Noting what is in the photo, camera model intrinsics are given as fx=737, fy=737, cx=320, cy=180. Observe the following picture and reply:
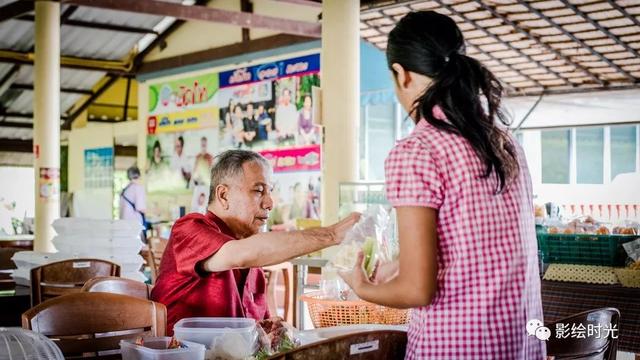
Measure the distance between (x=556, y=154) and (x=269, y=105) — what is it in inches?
174

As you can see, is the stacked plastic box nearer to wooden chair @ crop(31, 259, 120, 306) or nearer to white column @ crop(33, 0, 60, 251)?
wooden chair @ crop(31, 259, 120, 306)

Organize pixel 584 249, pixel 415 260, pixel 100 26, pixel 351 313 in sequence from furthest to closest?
pixel 100 26, pixel 584 249, pixel 351 313, pixel 415 260

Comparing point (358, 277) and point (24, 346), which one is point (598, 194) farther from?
point (24, 346)

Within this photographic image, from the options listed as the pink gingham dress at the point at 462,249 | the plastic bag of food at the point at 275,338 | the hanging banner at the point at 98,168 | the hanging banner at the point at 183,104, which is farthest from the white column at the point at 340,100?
the hanging banner at the point at 98,168

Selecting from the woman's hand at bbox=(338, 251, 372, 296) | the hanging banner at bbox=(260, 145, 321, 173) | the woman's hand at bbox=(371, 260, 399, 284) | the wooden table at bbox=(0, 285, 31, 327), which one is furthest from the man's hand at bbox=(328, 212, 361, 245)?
the hanging banner at bbox=(260, 145, 321, 173)

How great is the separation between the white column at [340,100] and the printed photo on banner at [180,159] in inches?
189

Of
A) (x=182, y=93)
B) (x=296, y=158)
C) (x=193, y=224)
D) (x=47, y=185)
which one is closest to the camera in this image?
(x=193, y=224)

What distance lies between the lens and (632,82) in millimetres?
8438

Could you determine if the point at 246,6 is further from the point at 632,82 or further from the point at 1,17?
the point at 632,82

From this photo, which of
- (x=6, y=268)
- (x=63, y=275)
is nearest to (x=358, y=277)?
(x=63, y=275)

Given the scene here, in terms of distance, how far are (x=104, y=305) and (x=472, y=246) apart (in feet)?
4.35

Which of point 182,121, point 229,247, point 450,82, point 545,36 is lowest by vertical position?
point 229,247

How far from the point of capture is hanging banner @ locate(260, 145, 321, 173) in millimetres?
Result: 10930

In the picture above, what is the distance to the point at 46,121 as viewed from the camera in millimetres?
9945
